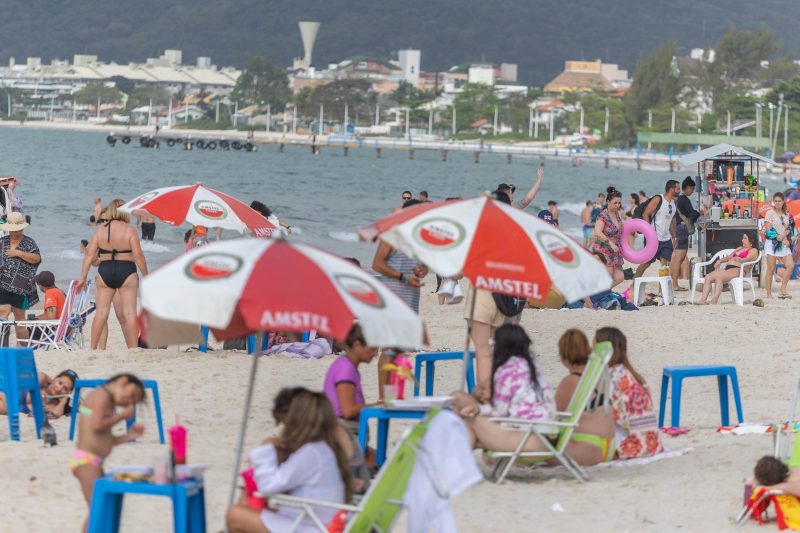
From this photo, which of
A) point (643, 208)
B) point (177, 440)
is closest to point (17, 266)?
point (177, 440)

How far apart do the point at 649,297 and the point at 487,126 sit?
134 m

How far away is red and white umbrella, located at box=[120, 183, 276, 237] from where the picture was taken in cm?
944

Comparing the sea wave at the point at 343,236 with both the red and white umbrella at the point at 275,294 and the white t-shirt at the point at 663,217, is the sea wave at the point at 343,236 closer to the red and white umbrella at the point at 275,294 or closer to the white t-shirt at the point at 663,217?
the white t-shirt at the point at 663,217

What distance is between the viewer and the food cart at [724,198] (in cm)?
1502

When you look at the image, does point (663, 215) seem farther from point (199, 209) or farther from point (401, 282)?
point (401, 282)

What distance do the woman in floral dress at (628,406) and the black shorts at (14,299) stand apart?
537cm

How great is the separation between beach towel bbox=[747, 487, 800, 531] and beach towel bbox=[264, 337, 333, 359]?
4.66m

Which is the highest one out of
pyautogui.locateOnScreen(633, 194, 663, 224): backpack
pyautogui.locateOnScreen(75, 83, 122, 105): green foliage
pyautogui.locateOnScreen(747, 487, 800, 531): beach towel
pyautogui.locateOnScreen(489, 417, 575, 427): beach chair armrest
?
pyautogui.locateOnScreen(75, 83, 122, 105): green foliage

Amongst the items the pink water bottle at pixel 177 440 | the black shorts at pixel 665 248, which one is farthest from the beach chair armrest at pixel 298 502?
the black shorts at pixel 665 248

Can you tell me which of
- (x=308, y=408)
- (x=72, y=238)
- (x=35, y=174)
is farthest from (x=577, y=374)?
(x=35, y=174)

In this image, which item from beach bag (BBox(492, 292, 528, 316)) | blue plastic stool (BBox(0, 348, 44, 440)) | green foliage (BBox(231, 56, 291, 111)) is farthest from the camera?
green foliage (BBox(231, 56, 291, 111))

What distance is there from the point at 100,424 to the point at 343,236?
27.4 m

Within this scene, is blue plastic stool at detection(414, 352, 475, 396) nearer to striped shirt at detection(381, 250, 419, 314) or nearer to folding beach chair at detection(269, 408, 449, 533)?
striped shirt at detection(381, 250, 419, 314)

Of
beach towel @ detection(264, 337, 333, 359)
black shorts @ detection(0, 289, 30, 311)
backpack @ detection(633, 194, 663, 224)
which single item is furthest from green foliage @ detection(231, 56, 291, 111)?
beach towel @ detection(264, 337, 333, 359)
